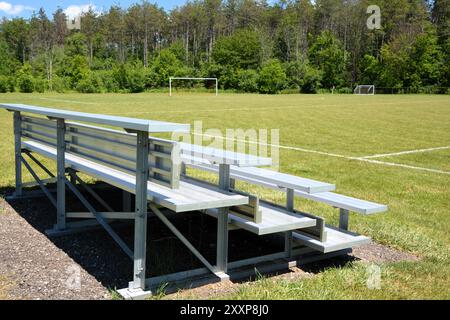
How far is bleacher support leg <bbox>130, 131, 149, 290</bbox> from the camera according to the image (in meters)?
3.31

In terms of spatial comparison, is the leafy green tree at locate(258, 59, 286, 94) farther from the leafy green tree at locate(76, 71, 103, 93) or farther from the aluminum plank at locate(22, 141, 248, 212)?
the aluminum plank at locate(22, 141, 248, 212)

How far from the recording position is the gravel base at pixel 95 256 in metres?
3.51

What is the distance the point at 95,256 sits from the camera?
165 inches

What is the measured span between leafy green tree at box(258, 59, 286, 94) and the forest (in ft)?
0.41

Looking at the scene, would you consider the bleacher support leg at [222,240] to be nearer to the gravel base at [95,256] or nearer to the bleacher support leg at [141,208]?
the gravel base at [95,256]

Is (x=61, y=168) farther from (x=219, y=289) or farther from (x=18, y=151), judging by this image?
(x=219, y=289)

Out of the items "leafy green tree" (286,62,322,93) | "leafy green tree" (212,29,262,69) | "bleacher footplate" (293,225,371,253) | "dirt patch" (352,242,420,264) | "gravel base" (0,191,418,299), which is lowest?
"dirt patch" (352,242,420,264)

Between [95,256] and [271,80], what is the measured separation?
6124 centimetres

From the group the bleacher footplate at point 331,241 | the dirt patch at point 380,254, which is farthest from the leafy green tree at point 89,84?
the bleacher footplate at point 331,241

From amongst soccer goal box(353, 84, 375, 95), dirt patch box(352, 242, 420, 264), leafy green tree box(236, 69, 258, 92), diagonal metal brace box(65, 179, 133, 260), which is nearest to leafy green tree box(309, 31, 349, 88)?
soccer goal box(353, 84, 375, 95)

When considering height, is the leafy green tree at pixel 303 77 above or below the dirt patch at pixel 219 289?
above

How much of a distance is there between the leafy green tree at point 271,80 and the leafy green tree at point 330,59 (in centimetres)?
868

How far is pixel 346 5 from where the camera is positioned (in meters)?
83.4
